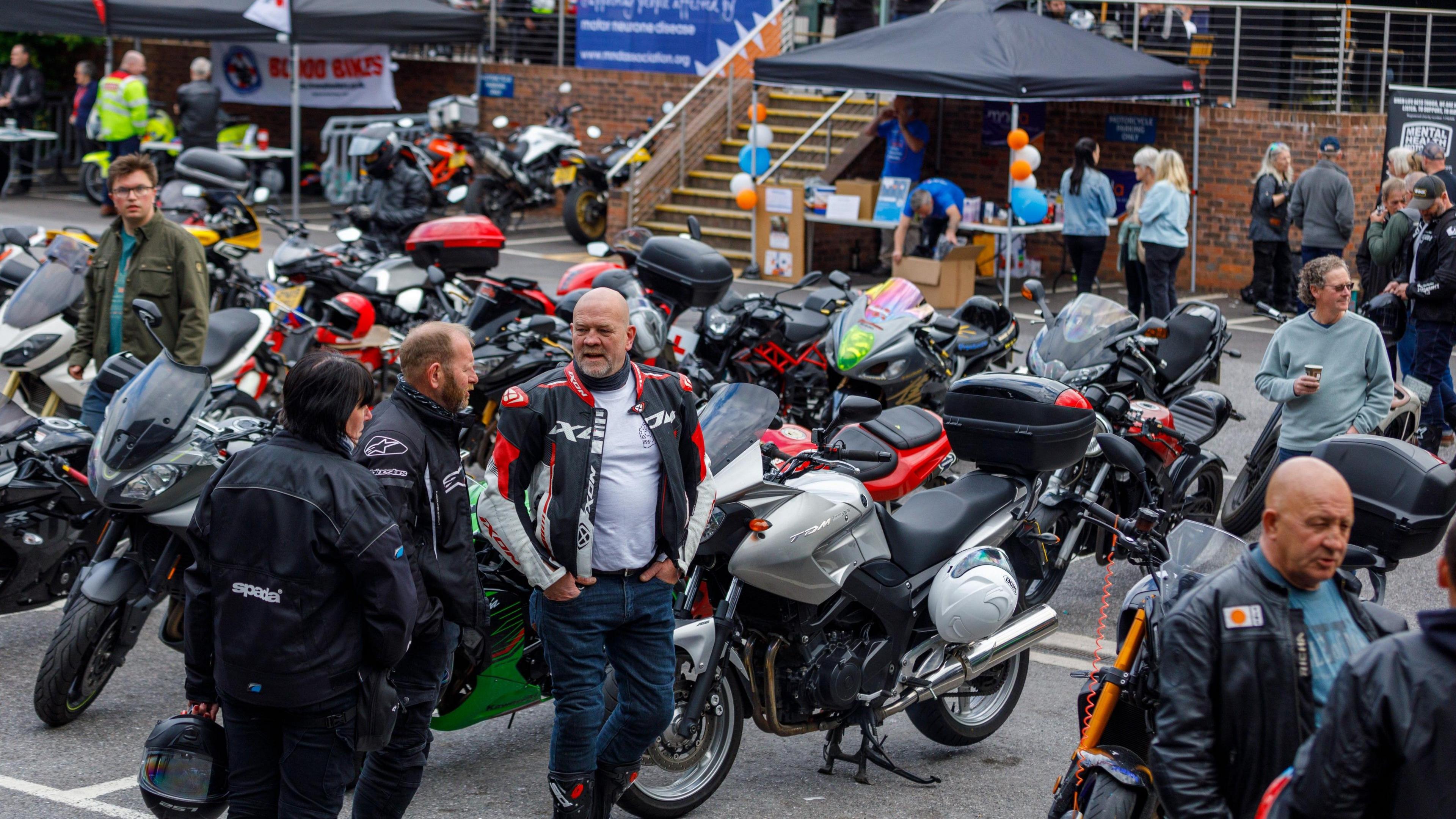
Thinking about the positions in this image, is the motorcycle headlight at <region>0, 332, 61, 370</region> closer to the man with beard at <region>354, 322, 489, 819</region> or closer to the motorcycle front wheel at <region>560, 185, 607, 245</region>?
the man with beard at <region>354, 322, 489, 819</region>

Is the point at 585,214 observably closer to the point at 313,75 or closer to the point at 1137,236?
the point at 313,75

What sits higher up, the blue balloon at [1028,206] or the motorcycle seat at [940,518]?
the blue balloon at [1028,206]

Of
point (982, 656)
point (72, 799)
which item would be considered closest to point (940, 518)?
point (982, 656)

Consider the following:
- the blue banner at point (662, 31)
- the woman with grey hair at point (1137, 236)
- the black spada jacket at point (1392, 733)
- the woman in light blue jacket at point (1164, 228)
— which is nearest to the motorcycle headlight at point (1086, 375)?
the black spada jacket at point (1392, 733)

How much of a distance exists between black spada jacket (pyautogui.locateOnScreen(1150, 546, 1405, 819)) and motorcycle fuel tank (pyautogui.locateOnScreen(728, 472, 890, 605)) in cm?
180

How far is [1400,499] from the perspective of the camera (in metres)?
4.57

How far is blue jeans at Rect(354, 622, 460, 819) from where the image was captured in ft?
14.3

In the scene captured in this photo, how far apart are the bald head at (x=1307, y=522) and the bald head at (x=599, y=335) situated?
193cm

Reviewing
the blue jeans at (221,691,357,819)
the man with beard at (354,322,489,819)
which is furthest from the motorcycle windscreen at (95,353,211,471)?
the blue jeans at (221,691,357,819)

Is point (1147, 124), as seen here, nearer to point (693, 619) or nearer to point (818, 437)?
point (818, 437)

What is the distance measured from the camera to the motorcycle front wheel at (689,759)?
491cm

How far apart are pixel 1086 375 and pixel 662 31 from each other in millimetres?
15102

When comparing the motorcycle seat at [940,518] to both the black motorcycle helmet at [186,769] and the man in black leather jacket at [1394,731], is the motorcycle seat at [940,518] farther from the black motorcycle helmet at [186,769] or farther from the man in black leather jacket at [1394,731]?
the man in black leather jacket at [1394,731]

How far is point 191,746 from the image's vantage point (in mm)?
3994
